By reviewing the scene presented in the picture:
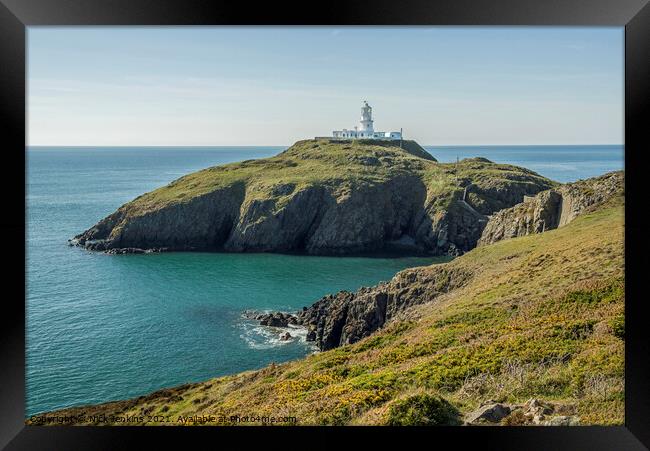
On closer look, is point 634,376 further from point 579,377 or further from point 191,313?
point 191,313

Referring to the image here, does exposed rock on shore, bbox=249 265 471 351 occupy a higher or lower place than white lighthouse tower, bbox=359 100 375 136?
lower

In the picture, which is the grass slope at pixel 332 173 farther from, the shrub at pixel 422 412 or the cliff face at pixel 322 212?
the shrub at pixel 422 412

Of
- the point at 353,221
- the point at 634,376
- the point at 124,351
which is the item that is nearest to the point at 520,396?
the point at 634,376

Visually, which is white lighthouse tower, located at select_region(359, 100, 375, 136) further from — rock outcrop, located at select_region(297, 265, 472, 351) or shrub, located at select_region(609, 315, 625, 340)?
shrub, located at select_region(609, 315, 625, 340)

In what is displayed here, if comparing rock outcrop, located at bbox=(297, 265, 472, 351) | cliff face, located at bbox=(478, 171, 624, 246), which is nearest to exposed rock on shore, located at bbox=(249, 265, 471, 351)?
rock outcrop, located at bbox=(297, 265, 472, 351)

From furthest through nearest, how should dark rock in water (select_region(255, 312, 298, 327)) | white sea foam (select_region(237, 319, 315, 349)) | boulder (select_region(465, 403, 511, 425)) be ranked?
dark rock in water (select_region(255, 312, 298, 327))
white sea foam (select_region(237, 319, 315, 349))
boulder (select_region(465, 403, 511, 425))

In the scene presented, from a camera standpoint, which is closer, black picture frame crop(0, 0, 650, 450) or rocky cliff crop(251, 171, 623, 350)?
black picture frame crop(0, 0, 650, 450)
